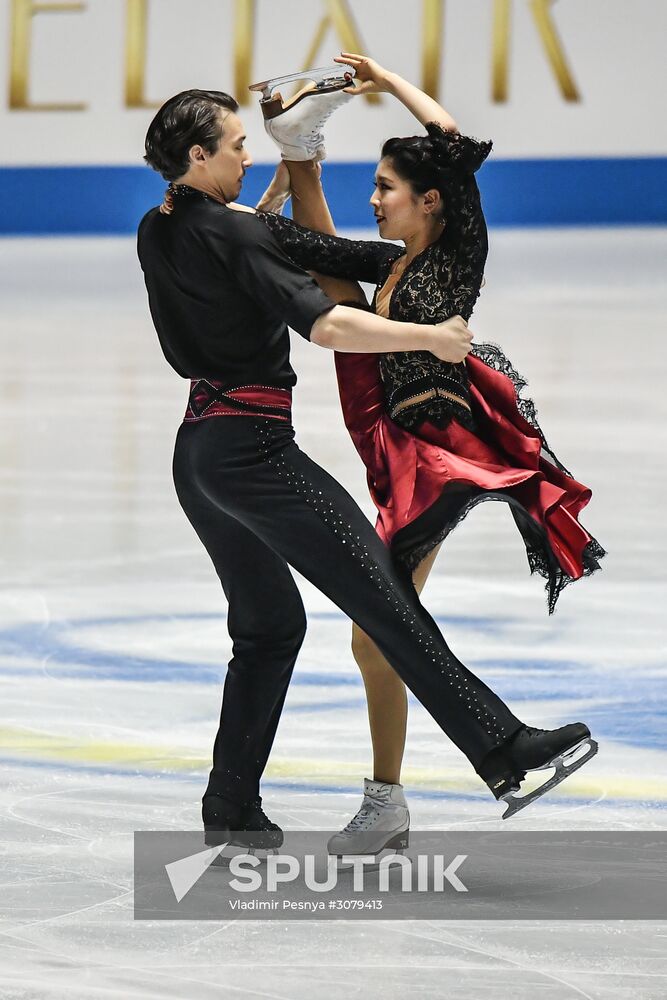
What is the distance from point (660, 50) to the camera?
1513 cm

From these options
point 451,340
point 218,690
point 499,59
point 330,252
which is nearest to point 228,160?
point 330,252

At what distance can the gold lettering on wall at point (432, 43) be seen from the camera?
1505 cm

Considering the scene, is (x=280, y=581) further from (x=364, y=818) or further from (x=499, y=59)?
(x=499, y=59)

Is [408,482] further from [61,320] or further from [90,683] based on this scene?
[61,320]

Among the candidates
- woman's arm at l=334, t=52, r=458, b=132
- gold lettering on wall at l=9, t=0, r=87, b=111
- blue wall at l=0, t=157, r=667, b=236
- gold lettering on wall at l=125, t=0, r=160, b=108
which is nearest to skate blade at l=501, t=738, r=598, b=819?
woman's arm at l=334, t=52, r=458, b=132

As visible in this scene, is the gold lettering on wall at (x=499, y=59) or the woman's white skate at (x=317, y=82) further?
the gold lettering on wall at (x=499, y=59)

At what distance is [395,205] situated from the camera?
2.67m

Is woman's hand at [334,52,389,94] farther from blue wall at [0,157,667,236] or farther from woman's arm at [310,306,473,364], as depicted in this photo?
blue wall at [0,157,667,236]

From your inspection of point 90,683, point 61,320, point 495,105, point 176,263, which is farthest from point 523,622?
point 495,105

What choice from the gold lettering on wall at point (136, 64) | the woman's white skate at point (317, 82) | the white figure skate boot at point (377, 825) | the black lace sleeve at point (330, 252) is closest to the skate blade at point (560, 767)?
the white figure skate boot at point (377, 825)

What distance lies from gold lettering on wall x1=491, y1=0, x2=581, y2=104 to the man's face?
42.3ft

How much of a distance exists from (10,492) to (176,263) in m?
3.21

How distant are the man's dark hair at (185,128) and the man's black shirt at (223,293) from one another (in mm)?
71
